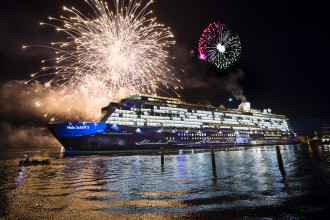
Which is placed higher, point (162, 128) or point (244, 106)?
point (244, 106)

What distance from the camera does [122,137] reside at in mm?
56406

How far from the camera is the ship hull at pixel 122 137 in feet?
172

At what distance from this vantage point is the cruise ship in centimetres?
5291

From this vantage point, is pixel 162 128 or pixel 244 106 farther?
pixel 244 106

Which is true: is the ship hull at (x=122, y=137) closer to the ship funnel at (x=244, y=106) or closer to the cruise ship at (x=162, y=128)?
the cruise ship at (x=162, y=128)

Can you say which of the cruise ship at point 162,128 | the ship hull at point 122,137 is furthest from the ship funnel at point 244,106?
the ship hull at point 122,137

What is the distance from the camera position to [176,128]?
69500mm

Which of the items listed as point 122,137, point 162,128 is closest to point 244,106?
point 162,128

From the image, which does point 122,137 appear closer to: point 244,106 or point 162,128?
point 162,128

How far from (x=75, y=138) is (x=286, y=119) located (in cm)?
10591

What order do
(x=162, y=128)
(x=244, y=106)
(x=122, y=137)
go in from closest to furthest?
(x=122, y=137), (x=162, y=128), (x=244, y=106)

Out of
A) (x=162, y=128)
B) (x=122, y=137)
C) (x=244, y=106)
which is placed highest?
(x=244, y=106)

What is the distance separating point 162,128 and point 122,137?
42.9ft

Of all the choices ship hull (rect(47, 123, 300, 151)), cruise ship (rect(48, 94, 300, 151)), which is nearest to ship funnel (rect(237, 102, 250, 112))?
cruise ship (rect(48, 94, 300, 151))
